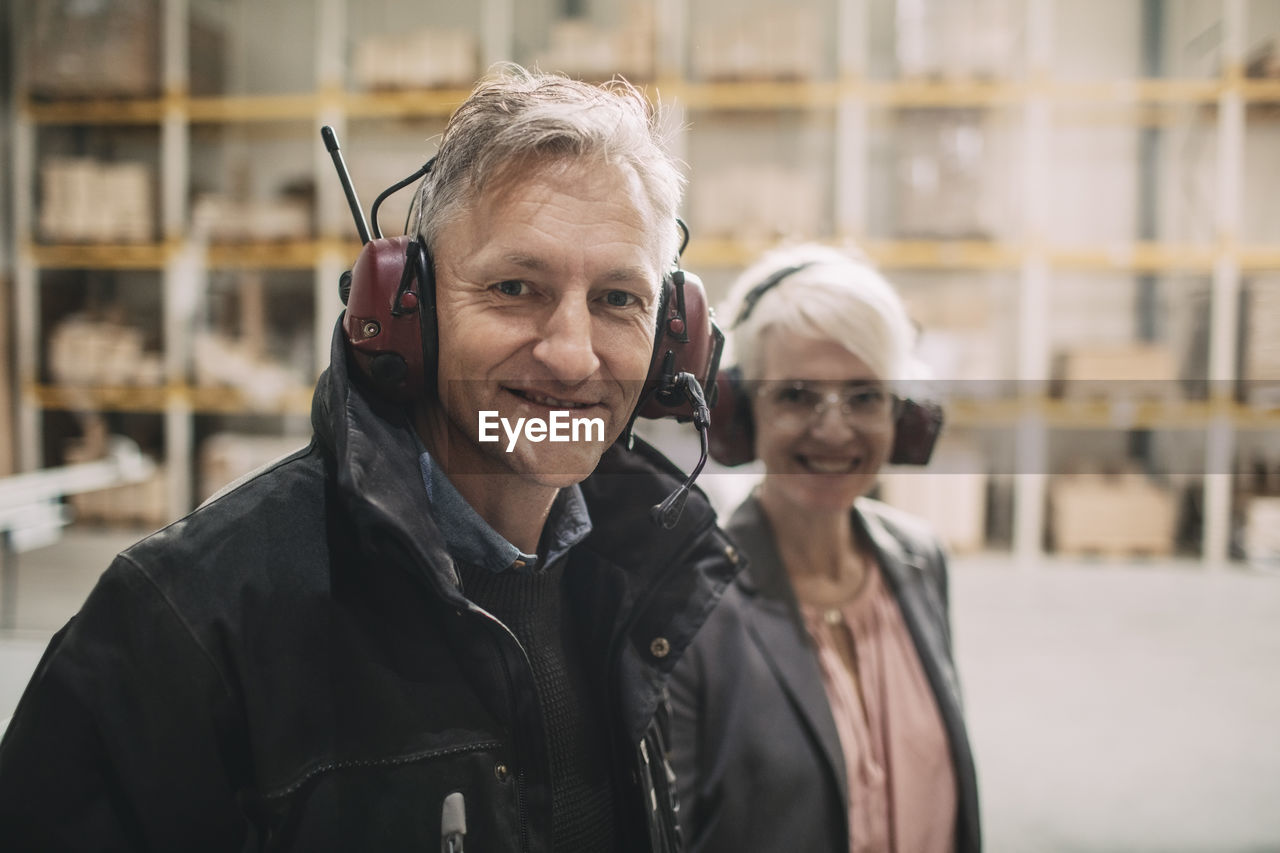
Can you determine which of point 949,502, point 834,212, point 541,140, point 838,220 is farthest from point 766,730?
point 834,212

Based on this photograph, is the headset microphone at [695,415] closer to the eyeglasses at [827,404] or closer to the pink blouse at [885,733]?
the eyeglasses at [827,404]

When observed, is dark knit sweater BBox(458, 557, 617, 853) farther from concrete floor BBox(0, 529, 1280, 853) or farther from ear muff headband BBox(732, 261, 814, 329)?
concrete floor BBox(0, 529, 1280, 853)

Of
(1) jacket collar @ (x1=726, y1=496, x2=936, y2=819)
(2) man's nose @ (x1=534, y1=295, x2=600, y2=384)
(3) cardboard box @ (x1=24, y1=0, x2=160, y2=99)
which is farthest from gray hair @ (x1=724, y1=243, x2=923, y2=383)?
(3) cardboard box @ (x1=24, y1=0, x2=160, y2=99)

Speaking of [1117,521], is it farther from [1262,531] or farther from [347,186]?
[347,186]

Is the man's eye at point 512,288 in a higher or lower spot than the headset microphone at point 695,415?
higher

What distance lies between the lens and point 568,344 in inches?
28.9

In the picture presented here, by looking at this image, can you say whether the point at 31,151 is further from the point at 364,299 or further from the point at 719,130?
the point at 364,299

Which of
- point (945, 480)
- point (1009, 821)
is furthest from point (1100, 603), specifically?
point (1009, 821)

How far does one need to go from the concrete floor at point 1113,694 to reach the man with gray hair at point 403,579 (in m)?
1.42

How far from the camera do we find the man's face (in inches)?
29.2

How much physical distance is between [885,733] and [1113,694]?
2095 mm

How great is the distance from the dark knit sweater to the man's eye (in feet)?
1.05

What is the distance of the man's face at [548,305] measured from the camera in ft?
2.43

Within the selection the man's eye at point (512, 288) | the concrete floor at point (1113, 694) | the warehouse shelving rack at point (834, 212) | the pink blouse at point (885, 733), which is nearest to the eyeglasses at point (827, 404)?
the pink blouse at point (885, 733)
